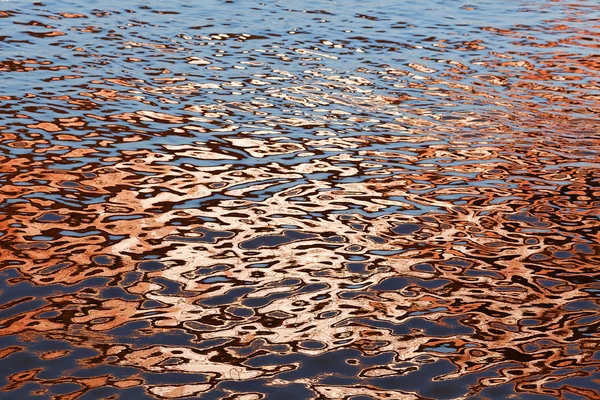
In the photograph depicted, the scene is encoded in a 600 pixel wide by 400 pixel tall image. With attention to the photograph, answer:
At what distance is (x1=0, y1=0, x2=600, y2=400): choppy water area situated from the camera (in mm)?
5441

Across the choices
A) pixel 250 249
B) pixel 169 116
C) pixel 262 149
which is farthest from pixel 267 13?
pixel 250 249

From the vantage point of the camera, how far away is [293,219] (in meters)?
7.62

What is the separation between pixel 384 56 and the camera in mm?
13734

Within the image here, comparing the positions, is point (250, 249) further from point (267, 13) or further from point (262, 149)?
point (267, 13)

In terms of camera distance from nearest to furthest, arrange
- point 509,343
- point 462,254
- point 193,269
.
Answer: point 509,343, point 193,269, point 462,254

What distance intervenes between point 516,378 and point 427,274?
1527 millimetres

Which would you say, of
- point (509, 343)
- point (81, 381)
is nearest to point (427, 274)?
point (509, 343)

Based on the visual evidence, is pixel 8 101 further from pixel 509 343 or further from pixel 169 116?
pixel 509 343

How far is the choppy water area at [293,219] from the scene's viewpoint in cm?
544

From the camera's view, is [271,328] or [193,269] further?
[193,269]

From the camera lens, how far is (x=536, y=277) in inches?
267

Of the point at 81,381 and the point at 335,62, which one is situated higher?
the point at 335,62

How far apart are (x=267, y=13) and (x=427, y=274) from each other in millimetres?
11006

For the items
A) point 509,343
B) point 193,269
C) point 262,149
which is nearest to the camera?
point 509,343
